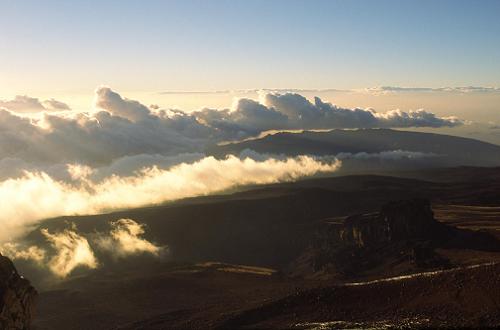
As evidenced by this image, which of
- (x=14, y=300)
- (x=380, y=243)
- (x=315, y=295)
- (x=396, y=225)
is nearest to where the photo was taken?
(x=14, y=300)

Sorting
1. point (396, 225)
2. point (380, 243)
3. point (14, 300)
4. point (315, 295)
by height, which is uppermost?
point (14, 300)

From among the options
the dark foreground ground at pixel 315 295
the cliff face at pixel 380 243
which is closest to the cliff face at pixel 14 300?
the dark foreground ground at pixel 315 295

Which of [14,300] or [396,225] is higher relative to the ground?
[14,300]

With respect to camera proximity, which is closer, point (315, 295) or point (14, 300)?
point (14, 300)

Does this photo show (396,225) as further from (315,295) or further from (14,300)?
(14,300)

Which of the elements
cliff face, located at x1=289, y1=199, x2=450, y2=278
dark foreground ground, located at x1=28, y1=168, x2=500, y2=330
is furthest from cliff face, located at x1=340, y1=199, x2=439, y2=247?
dark foreground ground, located at x1=28, y1=168, x2=500, y2=330

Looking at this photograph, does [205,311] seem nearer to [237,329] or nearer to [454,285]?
[237,329]

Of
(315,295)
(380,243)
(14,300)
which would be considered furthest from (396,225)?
(14,300)

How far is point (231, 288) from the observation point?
132625 mm

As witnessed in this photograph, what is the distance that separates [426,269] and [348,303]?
106 feet

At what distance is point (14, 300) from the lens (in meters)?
62.7

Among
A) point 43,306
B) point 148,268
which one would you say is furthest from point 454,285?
point 148,268

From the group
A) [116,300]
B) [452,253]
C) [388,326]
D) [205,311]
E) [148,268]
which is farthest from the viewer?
[148,268]

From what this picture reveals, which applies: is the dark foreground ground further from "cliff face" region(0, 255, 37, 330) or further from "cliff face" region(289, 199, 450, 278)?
"cliff face" region(0, 255, 37, 330)
